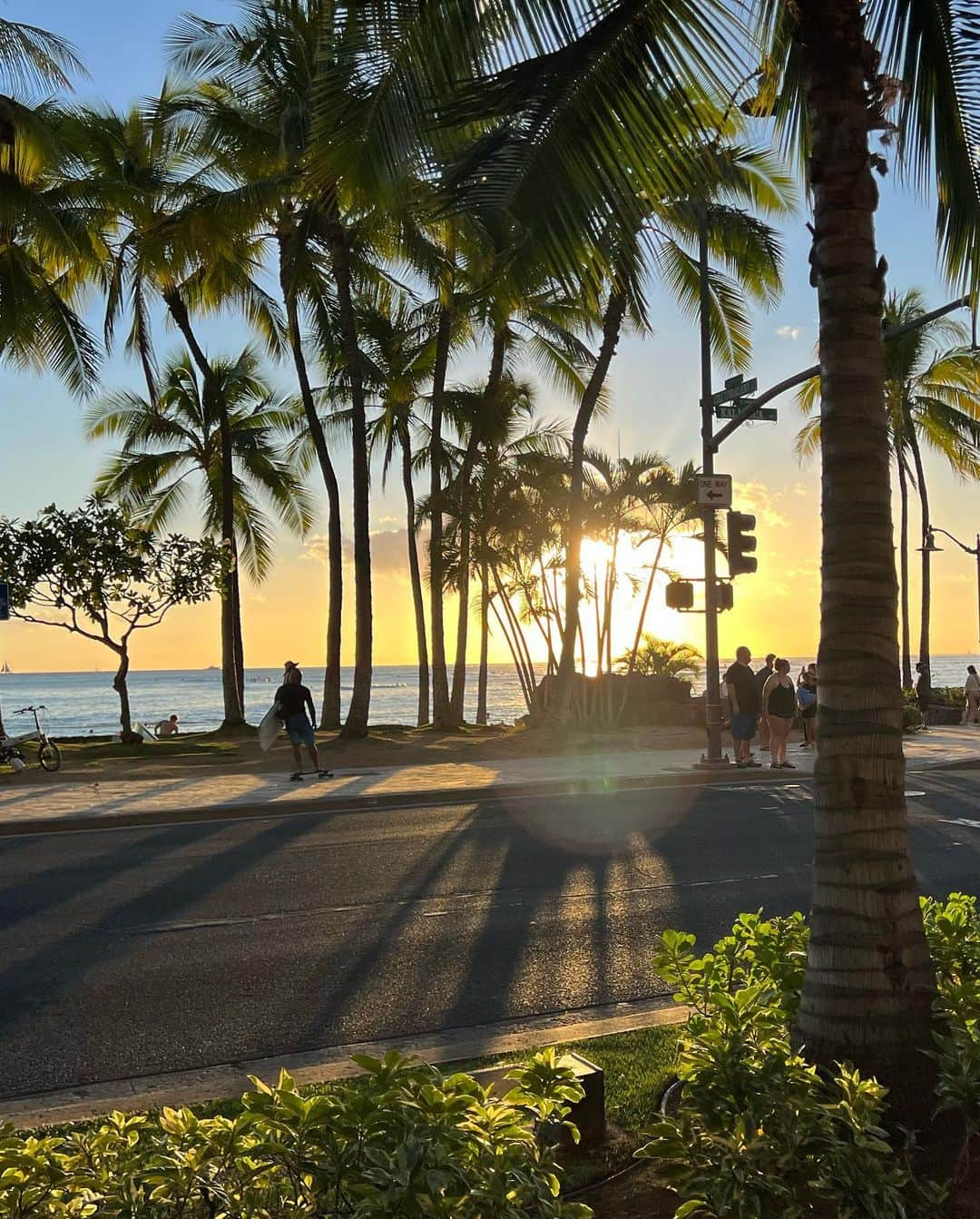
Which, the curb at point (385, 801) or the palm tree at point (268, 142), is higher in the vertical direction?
the palm tree at point (268, 142)

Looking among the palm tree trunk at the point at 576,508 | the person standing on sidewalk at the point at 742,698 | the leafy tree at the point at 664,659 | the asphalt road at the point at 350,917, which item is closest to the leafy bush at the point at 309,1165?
the asphalt road at the point at 350,917

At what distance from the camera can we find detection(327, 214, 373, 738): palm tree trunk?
23516mm

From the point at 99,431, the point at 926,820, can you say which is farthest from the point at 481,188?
the point at 99,431

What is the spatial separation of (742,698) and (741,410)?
4474mm

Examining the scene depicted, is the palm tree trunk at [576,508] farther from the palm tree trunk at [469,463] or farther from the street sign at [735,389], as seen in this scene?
the street sign at [735,389]

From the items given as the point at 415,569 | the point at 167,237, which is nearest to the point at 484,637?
the point at 415,569

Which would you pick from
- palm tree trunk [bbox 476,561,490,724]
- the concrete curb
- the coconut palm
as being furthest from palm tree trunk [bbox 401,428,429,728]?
the concrete curb

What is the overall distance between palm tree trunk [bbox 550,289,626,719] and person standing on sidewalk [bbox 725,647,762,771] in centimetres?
828

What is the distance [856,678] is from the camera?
3.93 metres

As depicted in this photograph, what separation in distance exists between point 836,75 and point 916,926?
3063mm

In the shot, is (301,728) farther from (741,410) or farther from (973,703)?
(973,703)

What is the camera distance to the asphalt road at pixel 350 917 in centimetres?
618

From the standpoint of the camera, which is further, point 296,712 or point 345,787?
point 296,712

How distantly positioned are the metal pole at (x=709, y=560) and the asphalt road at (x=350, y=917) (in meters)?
4.34
